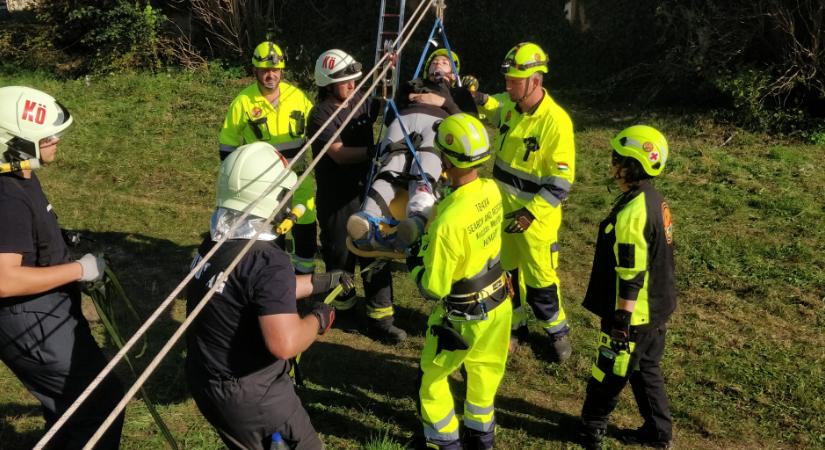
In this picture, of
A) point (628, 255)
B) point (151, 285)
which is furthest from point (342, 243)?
point (628, 255)

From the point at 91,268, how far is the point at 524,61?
3435mm

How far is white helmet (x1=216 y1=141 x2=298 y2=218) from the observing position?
3.37 m

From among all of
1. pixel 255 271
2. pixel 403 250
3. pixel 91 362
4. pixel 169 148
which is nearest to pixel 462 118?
pixel 403 250

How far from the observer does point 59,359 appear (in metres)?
3.88

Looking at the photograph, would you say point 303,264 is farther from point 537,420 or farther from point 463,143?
point 463,143

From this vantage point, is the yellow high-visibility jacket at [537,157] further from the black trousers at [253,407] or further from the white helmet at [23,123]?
the white helmet at [23,123]

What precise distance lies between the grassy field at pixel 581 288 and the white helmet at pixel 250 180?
216 centimetres

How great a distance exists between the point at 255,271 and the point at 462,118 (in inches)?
61.9

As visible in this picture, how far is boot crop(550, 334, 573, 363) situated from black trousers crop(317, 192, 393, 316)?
58.7 inches

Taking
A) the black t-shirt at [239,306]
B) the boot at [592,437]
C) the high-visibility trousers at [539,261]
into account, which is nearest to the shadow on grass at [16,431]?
the black t-shirt at [239,306]

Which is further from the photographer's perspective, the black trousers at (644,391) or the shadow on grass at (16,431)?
the shadow on grass at (16,431)

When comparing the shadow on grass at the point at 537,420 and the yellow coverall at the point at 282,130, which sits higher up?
the yellow coverall at the point at 282,130

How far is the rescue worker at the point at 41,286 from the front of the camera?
361cm

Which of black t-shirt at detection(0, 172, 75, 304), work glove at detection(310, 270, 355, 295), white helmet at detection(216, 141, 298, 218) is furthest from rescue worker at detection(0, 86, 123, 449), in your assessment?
work glove at detection(310, 270, 355, 295)
